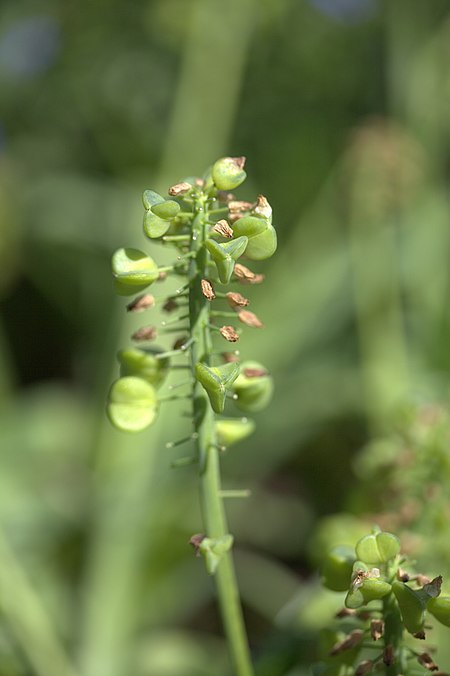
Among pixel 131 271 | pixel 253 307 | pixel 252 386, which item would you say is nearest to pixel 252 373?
pixel 252 386

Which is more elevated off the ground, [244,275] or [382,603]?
[244,275]

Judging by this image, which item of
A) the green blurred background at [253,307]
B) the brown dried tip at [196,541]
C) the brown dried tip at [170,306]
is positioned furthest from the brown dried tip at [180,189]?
the green blurred background at [253,307]

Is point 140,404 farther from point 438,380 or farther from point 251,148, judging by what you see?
point 251,148

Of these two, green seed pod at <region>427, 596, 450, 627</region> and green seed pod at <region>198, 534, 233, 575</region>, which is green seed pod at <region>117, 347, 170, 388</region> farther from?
green seed pod at <region>427, 596, 450, 627</region>

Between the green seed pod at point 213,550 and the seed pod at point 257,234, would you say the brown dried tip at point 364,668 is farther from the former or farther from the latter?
the seed pod at point 257,234

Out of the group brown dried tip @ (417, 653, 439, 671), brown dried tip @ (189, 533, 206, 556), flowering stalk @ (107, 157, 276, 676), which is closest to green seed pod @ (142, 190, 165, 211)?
flowering stalk @ (107, 157, 276, 676)

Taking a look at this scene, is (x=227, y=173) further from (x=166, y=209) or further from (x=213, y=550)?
(x=213, y=550)

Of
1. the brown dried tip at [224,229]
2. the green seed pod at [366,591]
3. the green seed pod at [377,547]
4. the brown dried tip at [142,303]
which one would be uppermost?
the brown dried tip at [224,229]
